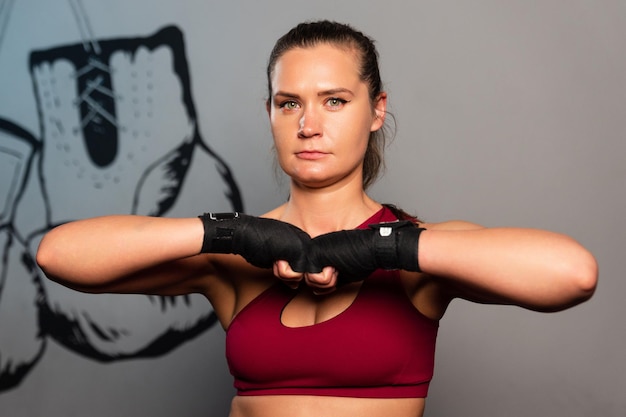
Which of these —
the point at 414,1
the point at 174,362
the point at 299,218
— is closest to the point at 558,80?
the point at 414,1

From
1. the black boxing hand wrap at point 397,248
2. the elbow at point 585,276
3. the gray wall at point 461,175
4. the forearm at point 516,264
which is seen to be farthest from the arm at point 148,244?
the gray wall at point 461,175

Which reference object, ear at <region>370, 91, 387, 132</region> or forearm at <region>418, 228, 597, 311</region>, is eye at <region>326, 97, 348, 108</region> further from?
forearm at <region>418, 228, 597, 311</region>

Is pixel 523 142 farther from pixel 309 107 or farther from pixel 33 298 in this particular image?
pixel 33 298

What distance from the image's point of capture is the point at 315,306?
1817mm

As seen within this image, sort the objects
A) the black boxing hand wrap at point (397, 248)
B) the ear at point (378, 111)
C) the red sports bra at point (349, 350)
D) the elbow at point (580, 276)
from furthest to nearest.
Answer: the ear at point (378, 111)
the red sports bra at point (349, 350)
the black boxing hand wrap at point (397, 248)
the elbow at point (580, 276)

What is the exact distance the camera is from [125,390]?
9.94 feet

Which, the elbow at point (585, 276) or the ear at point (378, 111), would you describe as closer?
the elbow at point (585, 276)

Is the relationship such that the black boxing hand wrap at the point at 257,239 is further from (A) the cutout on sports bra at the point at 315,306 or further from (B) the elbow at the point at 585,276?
(B) the elbow at the point at 585,276

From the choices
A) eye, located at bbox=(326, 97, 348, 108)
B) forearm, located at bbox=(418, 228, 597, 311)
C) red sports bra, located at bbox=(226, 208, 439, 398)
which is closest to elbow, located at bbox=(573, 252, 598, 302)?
forearm, located at bbox=(418, 228, 597, 311)

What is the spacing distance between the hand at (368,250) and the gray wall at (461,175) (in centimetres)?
123

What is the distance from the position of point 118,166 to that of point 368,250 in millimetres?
1733

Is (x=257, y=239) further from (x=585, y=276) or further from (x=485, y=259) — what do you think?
(x=585, y=276)

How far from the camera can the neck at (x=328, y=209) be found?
189 centimetres

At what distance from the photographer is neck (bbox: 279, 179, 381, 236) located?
1892mm
